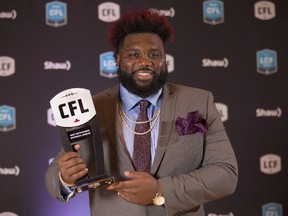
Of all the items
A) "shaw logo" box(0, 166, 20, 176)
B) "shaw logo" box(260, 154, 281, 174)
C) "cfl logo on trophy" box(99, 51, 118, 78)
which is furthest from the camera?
"shaw logo" box(260, 154, 281, 174)

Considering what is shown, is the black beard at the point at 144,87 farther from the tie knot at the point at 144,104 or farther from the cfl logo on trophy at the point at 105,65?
the cfl logo on trophy at the point at 105,65

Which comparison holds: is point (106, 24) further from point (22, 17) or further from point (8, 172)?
point (8, 172)


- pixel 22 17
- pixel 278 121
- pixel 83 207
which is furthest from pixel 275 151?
pixel 22 17

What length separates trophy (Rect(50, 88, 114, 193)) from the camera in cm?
115

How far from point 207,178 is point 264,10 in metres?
1.76

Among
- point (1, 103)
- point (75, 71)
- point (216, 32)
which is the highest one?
point (216, 32)

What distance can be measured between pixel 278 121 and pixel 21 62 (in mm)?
1580

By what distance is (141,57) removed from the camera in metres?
1.37

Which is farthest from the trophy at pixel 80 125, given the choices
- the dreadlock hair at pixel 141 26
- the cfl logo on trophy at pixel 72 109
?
the dreadlock hair at pixel 141 26

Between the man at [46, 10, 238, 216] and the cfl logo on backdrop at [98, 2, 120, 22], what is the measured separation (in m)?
1.08

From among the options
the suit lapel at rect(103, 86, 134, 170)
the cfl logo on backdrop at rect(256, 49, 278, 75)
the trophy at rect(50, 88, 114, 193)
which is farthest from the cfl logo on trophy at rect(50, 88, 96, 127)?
the cfl logo on backdrop at rect(256, 49, 278, 75)

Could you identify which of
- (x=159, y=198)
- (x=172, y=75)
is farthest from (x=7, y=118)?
(x=159, y=198)

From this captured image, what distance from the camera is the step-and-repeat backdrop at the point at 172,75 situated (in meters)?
2.42

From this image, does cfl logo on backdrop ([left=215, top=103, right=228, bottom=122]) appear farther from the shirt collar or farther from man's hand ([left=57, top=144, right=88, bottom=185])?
man's hand ([left=57, top=144, right=88, bottom=185])
